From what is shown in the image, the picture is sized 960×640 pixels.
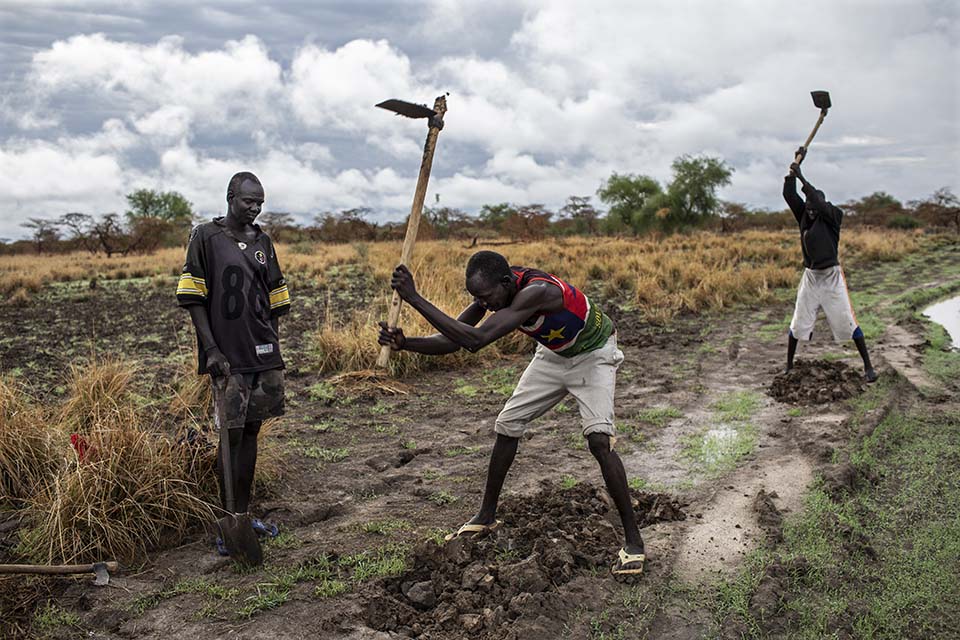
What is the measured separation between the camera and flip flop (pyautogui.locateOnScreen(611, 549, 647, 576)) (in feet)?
11.7

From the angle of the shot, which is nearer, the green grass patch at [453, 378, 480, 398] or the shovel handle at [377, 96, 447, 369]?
the shovel handle at [377, 96, 447, 369]

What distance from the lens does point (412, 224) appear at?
171 inches

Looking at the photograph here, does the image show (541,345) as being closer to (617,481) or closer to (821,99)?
(617,481)

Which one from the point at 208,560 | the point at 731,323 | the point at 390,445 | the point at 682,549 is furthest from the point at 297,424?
the point at 731,323

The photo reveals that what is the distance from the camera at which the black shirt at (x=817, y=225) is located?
24.0 ft

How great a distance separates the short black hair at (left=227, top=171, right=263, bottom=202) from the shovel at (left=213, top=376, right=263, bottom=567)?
0.99 metres

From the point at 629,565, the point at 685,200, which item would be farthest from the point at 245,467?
the point at 685,200

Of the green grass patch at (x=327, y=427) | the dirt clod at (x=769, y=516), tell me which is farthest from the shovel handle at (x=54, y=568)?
the dirt clod at (x=769, y=516)

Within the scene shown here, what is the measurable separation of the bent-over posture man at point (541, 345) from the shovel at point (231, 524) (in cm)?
97

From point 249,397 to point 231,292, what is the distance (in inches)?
23.0

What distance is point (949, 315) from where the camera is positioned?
11.9m

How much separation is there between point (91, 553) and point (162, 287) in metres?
14.9

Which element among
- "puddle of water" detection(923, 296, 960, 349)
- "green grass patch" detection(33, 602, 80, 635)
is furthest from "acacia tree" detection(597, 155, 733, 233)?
"green grass patch" detection(33, 602, 80, 635)

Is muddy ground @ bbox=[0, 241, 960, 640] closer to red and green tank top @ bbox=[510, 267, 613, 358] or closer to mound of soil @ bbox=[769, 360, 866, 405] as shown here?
mound of soil @ bbox=[769, 360, 866, 405]
